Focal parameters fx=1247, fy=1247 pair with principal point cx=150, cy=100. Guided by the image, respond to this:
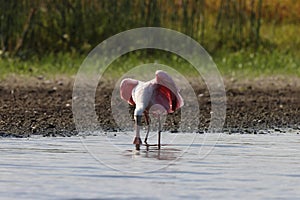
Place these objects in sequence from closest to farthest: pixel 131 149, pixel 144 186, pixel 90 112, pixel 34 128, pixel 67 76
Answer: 1. pixel 144 186
2. pixel 131 149
3. pixel 34 128
4. pixel 90 112
5. pixel 67 76

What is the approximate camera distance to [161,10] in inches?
746

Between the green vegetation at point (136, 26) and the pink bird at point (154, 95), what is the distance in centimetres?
667

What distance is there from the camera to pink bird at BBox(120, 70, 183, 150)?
10164 millimetres

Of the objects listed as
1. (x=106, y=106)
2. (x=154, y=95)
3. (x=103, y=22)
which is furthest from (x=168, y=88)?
(x=103, y=22)

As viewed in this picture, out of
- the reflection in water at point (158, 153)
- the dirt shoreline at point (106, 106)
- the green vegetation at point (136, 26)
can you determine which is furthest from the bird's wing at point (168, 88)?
the green vegetation at point (136, 26)

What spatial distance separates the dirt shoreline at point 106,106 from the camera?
1210 centimetres

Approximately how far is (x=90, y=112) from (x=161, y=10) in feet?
19.6

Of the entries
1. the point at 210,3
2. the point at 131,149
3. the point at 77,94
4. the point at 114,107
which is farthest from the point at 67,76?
the point at 131,149

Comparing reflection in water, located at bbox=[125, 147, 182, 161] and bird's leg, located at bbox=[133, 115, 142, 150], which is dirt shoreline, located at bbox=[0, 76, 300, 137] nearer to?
reflection in water, located at bbox=[125, 147, 182, 161]

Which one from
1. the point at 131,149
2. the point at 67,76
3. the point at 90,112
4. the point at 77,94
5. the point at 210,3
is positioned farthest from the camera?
the point at 210,3

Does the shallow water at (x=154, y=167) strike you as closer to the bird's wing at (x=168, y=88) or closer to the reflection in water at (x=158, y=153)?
the reflection in water at (x=158, y=153)

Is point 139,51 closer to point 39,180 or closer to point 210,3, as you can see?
point 210,3

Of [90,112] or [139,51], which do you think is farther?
[139,51]

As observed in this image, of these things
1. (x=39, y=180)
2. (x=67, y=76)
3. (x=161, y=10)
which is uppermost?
(x=161, y=10)
